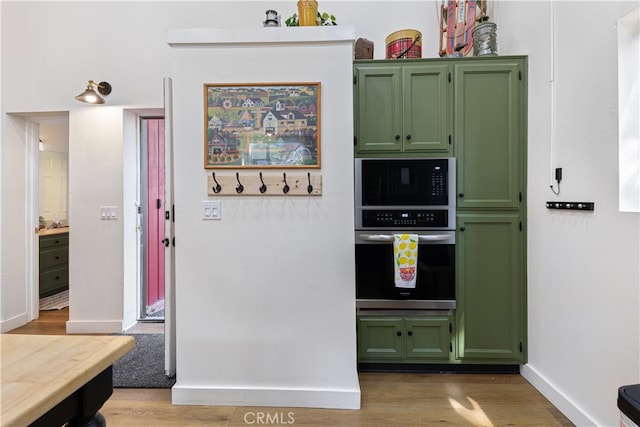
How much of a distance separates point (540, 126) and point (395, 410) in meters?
2.10

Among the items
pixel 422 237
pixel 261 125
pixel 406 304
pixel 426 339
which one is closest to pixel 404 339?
pixel 426 339

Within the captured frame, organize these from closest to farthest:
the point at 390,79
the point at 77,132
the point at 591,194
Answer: the point at 591,194 → the point at 390,79 → the point at 77,132

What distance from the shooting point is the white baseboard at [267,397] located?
6.17 feet

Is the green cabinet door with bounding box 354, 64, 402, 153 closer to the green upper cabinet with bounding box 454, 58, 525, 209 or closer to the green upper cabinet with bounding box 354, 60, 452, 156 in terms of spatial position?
the green upper cabinet with bounding box 354, 60, 452, 156

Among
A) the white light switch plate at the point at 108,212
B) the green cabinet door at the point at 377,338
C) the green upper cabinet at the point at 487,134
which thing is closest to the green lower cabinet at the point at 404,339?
the green cabinet door at the point at 377,338

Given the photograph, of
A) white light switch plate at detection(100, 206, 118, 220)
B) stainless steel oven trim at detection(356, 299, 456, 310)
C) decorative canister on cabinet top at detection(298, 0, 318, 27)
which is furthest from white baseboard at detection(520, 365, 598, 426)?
white light switch plate at detection(100, 206, 118, 220)

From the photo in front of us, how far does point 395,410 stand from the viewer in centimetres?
187

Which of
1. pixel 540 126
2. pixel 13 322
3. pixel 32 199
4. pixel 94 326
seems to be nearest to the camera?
pixel 540 126

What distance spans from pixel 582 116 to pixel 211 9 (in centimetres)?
319

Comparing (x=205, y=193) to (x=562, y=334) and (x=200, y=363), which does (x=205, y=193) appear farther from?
(x=562, y=334)

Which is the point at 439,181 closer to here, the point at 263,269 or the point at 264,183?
the point at 264,183

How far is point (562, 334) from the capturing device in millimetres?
1850

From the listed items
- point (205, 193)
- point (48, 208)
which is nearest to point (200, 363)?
point (205, 193)

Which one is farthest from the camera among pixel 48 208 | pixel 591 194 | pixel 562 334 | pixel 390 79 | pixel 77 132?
pixel 48 208
